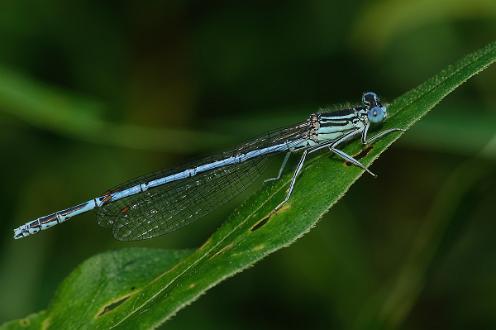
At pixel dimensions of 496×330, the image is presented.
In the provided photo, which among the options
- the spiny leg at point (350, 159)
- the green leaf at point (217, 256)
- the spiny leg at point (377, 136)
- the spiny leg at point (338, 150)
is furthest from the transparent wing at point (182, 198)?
the green leaf at point (217, 256)

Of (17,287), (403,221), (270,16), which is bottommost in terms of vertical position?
(403,221)

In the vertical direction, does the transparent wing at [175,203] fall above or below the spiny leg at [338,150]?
above

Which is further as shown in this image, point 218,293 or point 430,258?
point 218,293

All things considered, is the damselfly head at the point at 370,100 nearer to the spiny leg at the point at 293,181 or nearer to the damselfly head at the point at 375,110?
the damselfly head at the point at 375,110

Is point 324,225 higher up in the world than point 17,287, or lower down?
lower down

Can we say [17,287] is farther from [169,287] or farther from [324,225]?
[169,287]

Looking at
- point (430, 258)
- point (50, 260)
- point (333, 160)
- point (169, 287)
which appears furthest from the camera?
point (50, 260)

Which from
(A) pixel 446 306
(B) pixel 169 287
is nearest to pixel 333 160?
(B) pixel 169 287
